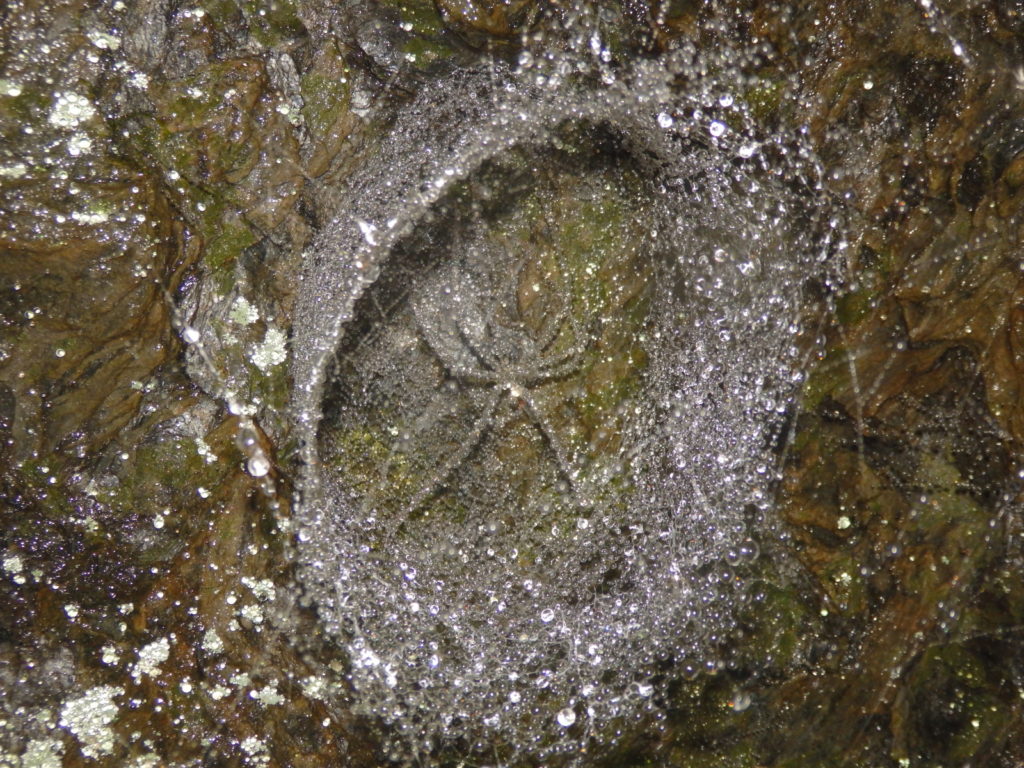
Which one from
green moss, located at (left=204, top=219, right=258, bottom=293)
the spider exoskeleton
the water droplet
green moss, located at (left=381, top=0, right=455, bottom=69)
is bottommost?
the water droplet

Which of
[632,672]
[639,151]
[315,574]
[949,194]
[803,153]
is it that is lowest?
[632,672]

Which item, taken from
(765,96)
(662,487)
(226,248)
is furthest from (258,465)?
(765,96)

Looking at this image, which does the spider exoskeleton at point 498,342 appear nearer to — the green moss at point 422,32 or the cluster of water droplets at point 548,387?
the cluster of water droplets at point 548,387

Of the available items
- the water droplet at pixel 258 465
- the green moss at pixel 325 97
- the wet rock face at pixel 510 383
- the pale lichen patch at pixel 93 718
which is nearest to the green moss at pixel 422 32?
the wet rock face at pixel 510 383

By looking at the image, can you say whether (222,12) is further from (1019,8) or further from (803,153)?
(1019,8)

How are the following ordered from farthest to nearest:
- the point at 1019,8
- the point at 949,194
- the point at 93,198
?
1. the point at 949,194
2. the point at 1019,8
3. the point at 93,198

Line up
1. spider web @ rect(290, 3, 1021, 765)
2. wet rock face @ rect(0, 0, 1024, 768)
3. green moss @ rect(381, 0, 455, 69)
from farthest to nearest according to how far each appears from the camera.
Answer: spider web @ rect(290, 3, 1021, 765), green moss @ rect(381, 0, 455, 69), wet rock face @ rect(0, 0, 1024, 768)

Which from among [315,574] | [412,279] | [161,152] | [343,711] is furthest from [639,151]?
[343,711]

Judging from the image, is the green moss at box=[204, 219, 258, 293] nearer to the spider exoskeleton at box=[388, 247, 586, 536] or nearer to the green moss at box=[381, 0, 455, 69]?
the spider exoskeleton at box=[388, 247, 586, 536]

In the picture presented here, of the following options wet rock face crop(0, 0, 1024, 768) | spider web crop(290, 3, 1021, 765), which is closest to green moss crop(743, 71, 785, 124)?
wet rock face crop(0, 0, 1024, 768)

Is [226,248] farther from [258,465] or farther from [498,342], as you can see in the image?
[498,342]
